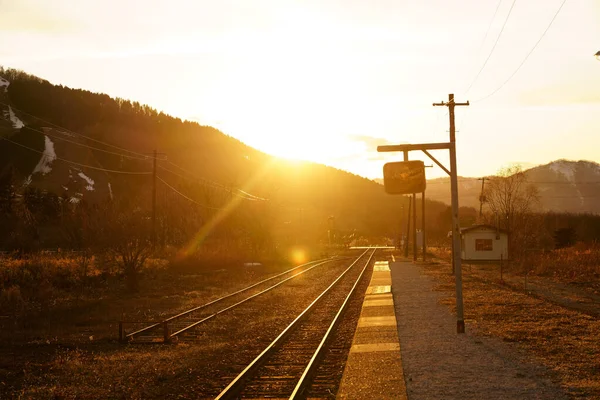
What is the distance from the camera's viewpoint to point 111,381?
10.9 m

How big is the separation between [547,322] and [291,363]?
9.24 metres

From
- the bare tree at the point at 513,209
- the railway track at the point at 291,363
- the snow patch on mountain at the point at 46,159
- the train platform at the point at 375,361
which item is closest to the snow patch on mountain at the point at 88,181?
the snow patch on mountain at the point at 46,159

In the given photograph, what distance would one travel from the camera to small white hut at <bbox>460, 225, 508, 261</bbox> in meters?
57.7

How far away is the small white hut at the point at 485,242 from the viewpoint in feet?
189

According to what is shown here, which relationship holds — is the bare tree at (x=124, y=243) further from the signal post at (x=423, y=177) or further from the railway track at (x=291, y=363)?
the signal post at (x=423, y=177)

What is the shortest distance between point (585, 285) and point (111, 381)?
27.4 m

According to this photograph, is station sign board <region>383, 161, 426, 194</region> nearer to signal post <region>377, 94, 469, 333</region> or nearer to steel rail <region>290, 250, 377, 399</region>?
signal post <region>377, 94, 469, 333</region>

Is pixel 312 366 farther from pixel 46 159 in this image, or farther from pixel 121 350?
pixel 46 159

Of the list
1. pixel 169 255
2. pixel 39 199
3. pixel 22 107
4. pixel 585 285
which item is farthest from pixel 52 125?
pixel 585 285

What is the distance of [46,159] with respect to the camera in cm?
11031

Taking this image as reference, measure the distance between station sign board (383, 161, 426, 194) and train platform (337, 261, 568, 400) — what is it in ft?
12.4

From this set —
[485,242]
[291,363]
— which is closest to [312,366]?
[291,363]

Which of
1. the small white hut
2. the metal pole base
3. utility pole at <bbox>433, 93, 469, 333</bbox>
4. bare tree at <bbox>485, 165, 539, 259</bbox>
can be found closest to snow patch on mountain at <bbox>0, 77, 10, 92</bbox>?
bare tree at <bbox>485, 165, 539, 259</bbox>

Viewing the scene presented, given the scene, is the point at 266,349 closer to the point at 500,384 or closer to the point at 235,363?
the point at 235,363
